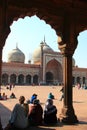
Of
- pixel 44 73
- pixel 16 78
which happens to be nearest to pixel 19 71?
pixel 16 78

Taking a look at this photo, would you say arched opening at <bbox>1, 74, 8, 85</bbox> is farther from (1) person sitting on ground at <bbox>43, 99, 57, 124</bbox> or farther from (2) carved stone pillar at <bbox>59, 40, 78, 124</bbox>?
(1) person sitting on ground at <bbox>43, 99, 57, 124</bbox>

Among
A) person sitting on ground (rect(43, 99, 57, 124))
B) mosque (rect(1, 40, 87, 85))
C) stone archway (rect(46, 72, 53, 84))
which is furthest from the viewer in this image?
stone archway (rect(46, 72, 53, 84))

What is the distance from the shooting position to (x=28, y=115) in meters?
6.30

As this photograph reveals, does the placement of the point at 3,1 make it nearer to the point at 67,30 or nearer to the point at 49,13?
the point at 49,13

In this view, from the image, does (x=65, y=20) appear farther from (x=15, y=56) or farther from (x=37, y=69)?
(x=15, y=56)

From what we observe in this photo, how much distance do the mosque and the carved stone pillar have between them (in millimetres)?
42377

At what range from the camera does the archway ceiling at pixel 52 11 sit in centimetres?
616

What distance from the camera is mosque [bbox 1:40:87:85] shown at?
5056 cm

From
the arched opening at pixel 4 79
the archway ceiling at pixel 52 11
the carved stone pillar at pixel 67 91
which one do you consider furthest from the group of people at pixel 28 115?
the arched opening at pixel 4 79

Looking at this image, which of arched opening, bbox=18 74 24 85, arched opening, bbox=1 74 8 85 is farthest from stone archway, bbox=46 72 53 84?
arched opening, bbox=1 74 8 85

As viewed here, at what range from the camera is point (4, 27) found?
227 inches

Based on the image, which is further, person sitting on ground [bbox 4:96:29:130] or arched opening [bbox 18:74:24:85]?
arched opening [bbox 18:74:24:85]

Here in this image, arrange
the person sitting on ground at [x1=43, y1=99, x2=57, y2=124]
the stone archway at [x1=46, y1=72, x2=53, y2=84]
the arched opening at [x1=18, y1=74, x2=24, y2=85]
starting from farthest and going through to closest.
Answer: the stone archway at [x1=46, y1=72, x2=53, y2=84]
the arched opening at [x1=18, y1=74, x2=24, y2=85]
the person sitting on ground at [x1=43, y1=99, x2=57, y2=124]

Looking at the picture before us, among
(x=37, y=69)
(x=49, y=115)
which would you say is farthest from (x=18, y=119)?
(x=37, y=69)
